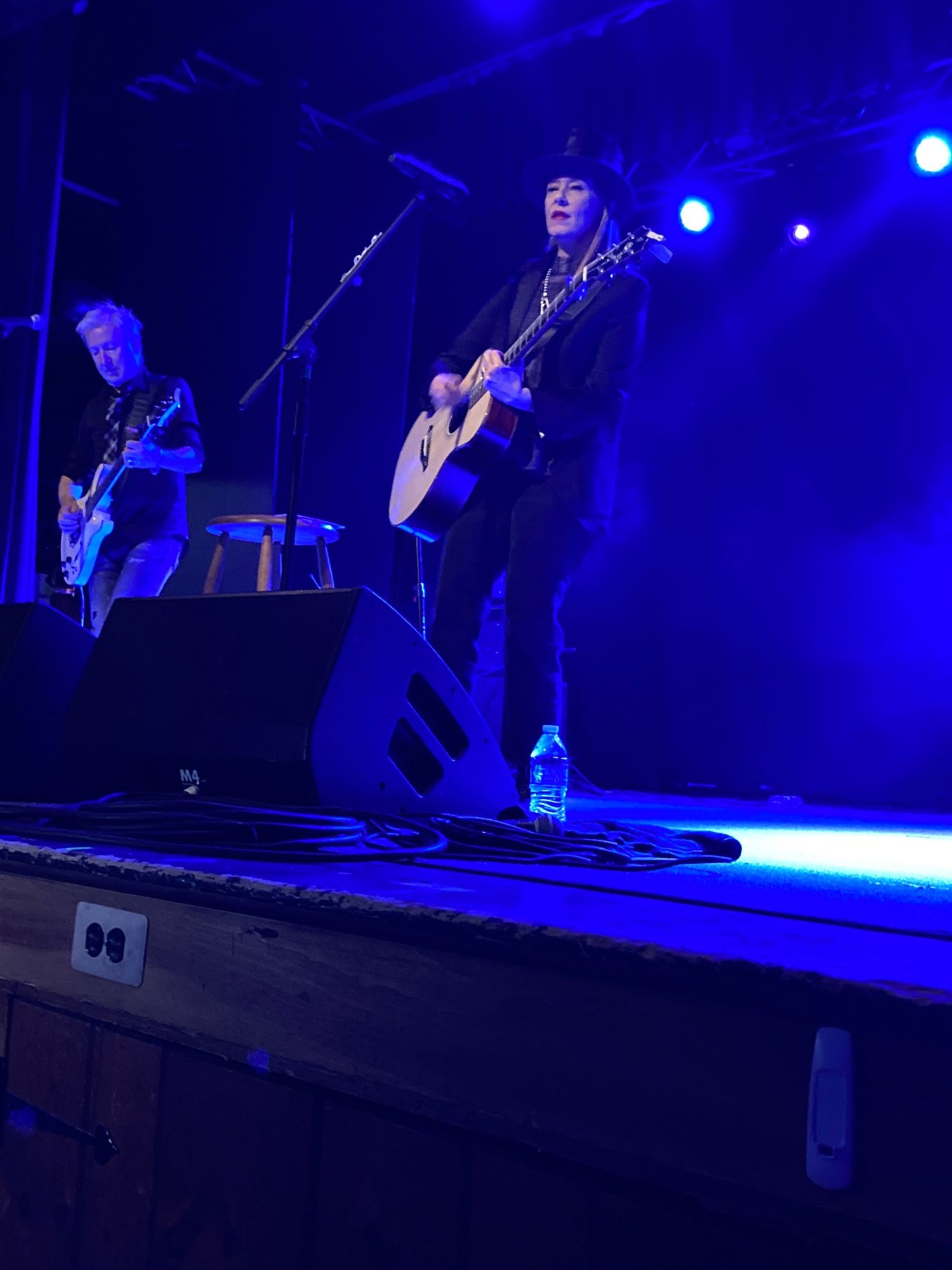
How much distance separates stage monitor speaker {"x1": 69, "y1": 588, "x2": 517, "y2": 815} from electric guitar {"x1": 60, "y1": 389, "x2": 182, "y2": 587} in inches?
86.4

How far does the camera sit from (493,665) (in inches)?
182

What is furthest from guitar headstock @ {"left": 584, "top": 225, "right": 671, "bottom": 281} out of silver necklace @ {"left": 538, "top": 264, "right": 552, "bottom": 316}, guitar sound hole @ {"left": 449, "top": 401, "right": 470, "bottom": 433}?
guitar sound hole @ {"left": 449, "top": 401, "right": 470, "bottom": 433}

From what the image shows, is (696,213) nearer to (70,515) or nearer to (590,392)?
(590,392)

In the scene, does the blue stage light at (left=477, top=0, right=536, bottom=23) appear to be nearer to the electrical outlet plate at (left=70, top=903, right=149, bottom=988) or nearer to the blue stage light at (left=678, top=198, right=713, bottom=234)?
the blue stage light at (left=678, top=198, right=713, bottom=234)

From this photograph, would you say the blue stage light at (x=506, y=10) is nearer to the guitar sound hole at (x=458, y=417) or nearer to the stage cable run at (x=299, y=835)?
the guitar sound hole at (x=458, y=417)

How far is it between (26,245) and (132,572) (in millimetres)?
1490

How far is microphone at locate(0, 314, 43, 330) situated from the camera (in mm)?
4300

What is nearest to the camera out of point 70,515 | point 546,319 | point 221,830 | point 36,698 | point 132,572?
point 221,830

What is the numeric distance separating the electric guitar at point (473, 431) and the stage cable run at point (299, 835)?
131 cm

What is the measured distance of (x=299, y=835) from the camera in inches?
56.5

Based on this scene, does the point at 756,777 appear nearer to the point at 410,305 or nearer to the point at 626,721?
the point at 626,721

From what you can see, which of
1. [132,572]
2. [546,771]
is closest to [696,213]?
[132,572]

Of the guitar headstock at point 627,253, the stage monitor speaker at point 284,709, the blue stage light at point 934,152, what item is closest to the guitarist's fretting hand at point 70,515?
the guitar headstock at point 627,253

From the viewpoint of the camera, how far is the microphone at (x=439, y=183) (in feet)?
18.0
